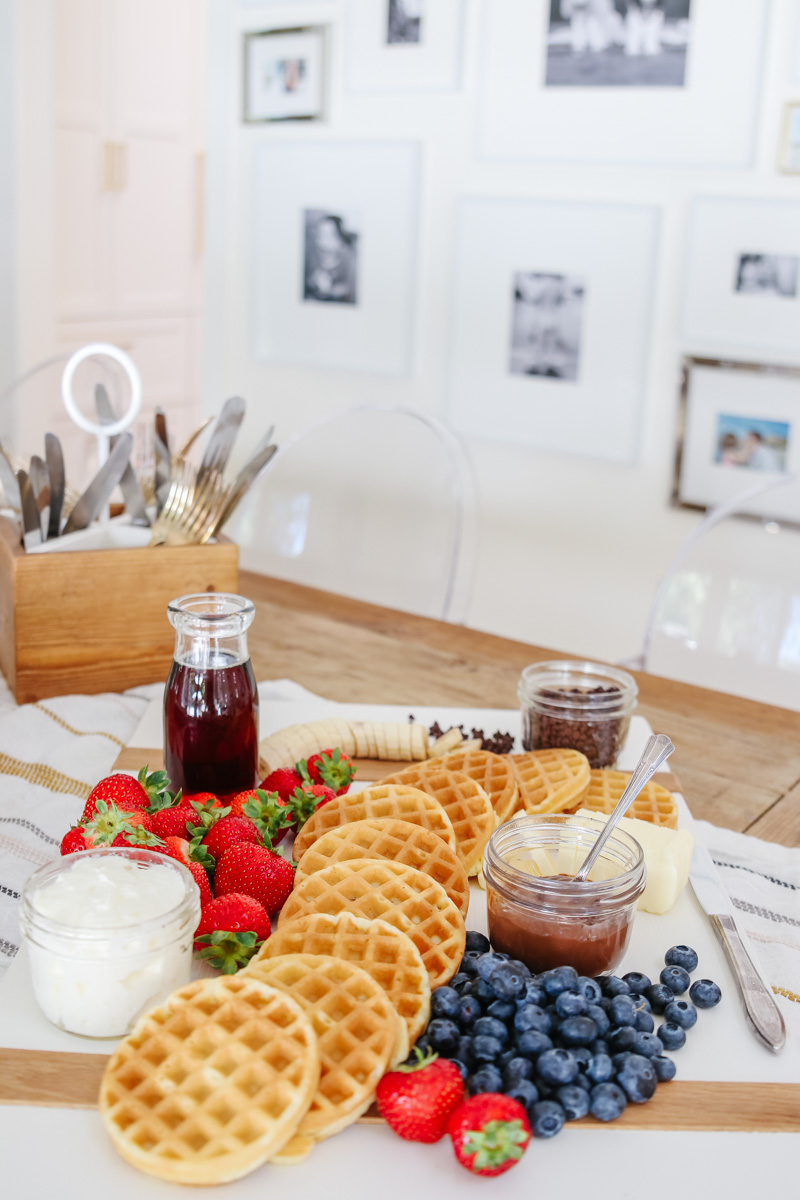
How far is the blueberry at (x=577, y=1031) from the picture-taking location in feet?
2.59

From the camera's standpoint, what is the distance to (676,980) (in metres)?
0.92

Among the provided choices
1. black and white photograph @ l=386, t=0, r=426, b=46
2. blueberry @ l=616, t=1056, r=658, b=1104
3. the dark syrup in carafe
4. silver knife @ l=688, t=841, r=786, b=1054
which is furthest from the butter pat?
black and white photograph @ l=386, t=0, r=426, b=46

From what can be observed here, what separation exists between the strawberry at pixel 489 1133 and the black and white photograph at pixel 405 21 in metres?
2.86

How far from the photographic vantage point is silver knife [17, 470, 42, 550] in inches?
59.6

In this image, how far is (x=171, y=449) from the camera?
67.2 inches

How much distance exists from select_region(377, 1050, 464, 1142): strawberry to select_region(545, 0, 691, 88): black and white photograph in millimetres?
2450

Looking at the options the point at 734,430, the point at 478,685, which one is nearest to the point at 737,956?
the point at 478,685

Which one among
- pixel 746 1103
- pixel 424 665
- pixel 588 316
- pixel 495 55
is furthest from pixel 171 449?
pixel 495 55

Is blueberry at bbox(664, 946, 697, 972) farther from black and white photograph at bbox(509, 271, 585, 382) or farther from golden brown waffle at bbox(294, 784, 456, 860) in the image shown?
black and white photograph at bbox(509, 271, 585, 382)

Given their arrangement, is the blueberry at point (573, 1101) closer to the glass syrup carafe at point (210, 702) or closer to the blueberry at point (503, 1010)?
the blueberry at point (503, 1010)

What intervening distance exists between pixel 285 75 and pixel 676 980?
300 centimetres

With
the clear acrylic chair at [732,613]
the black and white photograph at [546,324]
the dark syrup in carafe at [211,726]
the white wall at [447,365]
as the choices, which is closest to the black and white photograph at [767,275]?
the white wall at [447,365]

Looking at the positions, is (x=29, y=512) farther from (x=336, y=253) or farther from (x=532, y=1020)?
(x=336, y=253)

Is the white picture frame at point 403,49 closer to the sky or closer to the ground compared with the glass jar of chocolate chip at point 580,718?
closer to the sky
